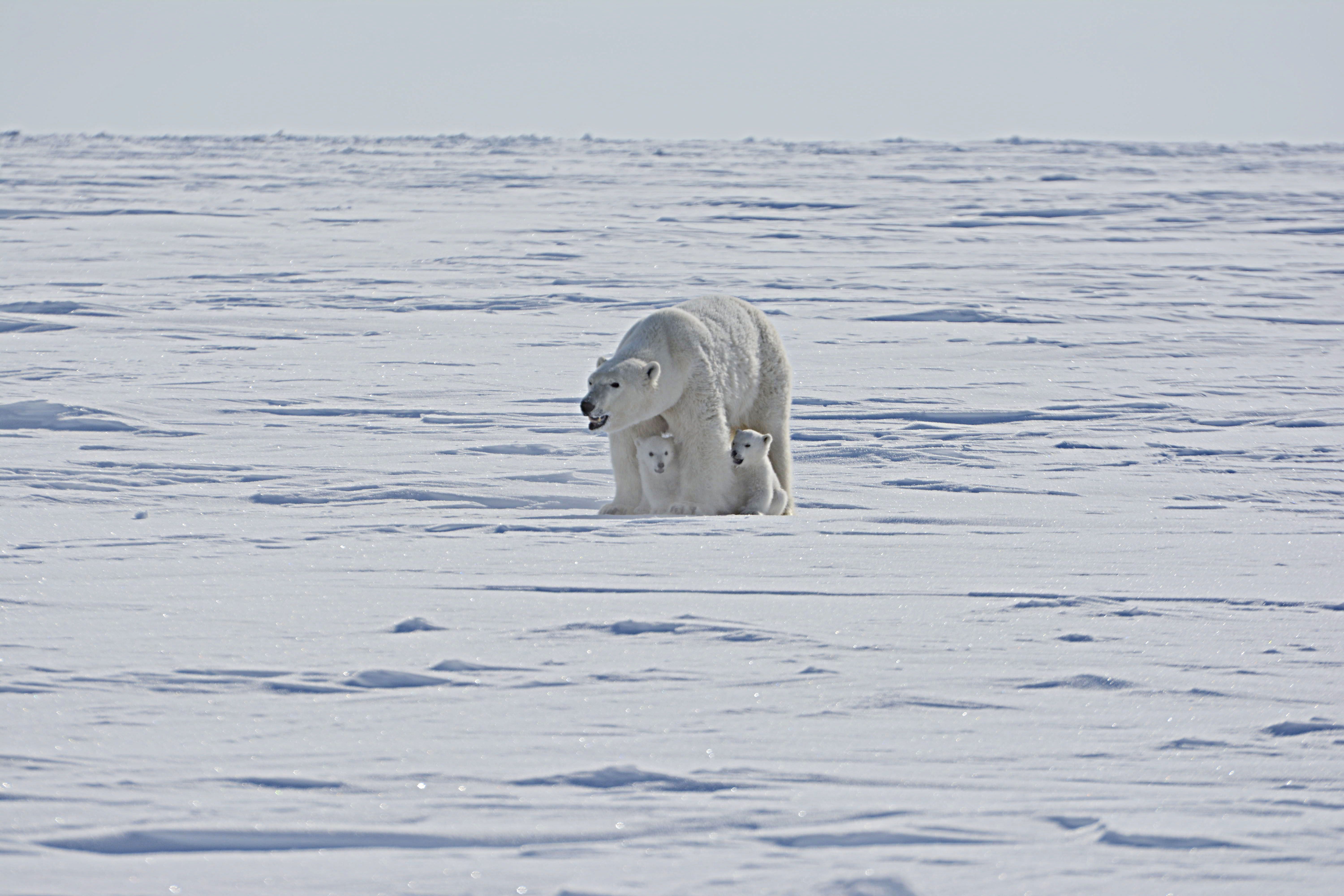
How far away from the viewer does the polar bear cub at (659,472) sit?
5.26 metres

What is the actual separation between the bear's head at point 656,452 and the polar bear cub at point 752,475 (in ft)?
0.89

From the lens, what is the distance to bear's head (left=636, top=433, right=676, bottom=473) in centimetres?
525

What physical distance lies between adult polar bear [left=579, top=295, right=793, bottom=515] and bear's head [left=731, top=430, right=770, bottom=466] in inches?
1.7

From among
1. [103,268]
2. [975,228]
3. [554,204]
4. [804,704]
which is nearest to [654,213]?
[554,204]

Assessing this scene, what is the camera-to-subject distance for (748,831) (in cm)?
230

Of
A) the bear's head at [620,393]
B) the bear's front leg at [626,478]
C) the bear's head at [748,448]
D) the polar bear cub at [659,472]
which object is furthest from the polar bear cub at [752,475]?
the bear's head at [620,393]

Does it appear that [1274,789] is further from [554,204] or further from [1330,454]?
[554,204]

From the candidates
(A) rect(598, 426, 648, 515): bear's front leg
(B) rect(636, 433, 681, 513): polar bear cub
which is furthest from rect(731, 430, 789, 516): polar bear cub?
(A) rect(598, 426, 648, 515): bear's front leg

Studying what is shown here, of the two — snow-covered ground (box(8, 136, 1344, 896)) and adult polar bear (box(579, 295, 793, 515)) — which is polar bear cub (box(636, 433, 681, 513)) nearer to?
adult polar bear (box(579, 295, 793, 515))

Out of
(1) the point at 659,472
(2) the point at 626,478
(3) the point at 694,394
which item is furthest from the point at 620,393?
(2) the point at 626,478

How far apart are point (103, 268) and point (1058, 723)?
1362cm

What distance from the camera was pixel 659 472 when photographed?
17.4 ft

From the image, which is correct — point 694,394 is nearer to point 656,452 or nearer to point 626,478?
point 656,452

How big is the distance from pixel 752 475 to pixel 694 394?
0.46 meters
